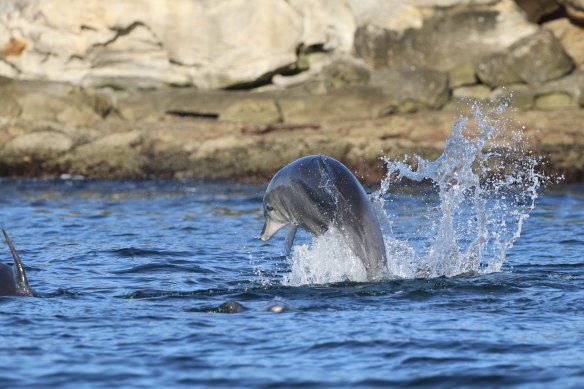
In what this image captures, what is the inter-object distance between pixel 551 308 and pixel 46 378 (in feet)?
11.5

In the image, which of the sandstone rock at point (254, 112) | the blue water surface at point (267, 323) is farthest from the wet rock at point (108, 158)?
the blue water surface at point (267, 323)

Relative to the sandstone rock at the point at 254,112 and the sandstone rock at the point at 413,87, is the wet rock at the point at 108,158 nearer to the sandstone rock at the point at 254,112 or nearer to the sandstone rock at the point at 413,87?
the sandstone rock at the point at 254,112

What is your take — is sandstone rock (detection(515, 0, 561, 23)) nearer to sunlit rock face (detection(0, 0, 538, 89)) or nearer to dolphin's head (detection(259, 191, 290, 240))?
sunlit rock face (detection(0, 0, 538, 89))

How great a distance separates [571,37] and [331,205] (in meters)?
14.2

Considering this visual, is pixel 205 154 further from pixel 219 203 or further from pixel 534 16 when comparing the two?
pixel 534 16

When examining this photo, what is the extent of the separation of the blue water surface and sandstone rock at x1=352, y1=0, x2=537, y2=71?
1021 centimetres

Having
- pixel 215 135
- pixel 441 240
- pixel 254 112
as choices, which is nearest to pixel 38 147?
pixel 215 135

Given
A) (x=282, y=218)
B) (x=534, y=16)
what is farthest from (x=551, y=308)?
(x=534, y=16)

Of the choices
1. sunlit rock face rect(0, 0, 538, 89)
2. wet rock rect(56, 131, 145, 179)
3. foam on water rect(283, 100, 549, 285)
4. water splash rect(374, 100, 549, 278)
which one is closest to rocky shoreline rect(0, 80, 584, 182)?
wet rock rect(56, 131, 145, 179)

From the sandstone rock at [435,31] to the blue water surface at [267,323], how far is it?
33.5ft

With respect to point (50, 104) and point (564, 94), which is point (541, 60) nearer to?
point (564, 94)

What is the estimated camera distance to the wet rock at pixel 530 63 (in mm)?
20922

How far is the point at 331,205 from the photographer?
28.7 feet

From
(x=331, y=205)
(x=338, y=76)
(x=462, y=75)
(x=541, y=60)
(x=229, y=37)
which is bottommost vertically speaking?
(x=331, y=205)
